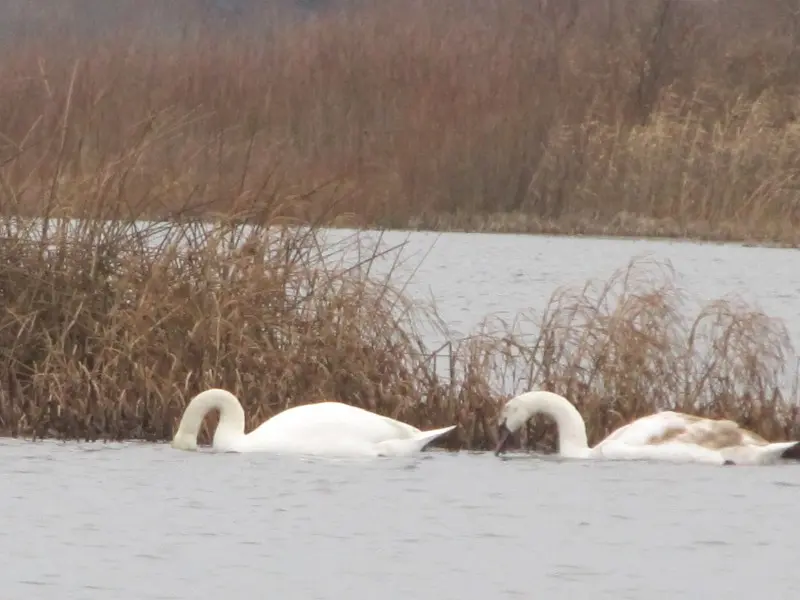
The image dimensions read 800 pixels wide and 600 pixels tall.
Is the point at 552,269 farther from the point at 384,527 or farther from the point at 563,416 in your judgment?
the point at 384,527

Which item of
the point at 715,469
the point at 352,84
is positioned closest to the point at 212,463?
the point at 715,469

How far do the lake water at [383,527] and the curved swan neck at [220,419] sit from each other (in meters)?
0.07

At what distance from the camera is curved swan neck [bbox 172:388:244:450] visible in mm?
9148

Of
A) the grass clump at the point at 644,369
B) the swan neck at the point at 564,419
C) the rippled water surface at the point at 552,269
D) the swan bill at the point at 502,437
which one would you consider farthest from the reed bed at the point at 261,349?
the rippled water surface at the point at 552,269

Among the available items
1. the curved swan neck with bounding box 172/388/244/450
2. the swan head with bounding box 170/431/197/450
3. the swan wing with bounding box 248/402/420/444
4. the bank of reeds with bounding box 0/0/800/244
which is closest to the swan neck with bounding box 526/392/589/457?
the swan wing with bounding box 248/402/420/444

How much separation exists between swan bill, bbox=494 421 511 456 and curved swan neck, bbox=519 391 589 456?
0.12 metres

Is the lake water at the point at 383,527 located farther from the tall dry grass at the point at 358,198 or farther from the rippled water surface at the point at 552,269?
the rippled water surface at the point at 552,269

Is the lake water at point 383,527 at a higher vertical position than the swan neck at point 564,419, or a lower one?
lower

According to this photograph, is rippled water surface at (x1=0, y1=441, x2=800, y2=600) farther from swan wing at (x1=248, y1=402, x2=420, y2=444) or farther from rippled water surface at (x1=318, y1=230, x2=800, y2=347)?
rippled water surface at (x1=318, y1=230, x2=800, y2=347)

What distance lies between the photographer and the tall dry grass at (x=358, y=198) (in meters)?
9.55

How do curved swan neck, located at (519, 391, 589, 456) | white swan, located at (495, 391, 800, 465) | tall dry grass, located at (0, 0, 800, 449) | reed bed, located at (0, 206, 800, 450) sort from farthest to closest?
tall dry grass, located at (0, 0, 800, 449) < reed bed, located at (0, 206, 800, 450) < curved swan neck, located at (519, 391, 589, 456) < white swan, located at (495, 391, 800, 465)

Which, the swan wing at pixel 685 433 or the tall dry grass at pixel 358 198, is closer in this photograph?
the swan wing at pixel 685 433

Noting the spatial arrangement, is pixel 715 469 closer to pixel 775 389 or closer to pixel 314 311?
pixel 775 389

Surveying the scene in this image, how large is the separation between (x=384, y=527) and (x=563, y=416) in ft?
5.24
